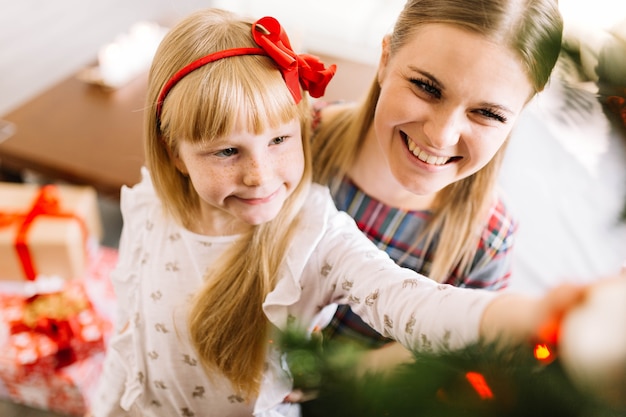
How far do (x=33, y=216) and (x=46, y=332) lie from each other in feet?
0.92

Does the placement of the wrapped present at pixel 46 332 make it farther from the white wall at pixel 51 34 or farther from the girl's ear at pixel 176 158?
the white wall at pixel 51 34

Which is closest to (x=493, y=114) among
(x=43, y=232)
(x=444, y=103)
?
(x=444, y=103)

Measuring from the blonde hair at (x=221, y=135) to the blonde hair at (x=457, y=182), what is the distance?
180 mm

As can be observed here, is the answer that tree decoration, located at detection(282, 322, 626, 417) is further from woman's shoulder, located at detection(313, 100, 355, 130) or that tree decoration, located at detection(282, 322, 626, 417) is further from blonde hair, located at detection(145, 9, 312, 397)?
woman's shoulder, located at detection(313, 100, 355, 130)

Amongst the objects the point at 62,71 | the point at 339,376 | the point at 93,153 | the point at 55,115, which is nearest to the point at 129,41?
the point at 55,115

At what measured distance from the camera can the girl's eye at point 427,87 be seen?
0.70 metres

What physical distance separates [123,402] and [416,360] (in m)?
0.69

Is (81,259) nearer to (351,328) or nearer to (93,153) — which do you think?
(93,153)

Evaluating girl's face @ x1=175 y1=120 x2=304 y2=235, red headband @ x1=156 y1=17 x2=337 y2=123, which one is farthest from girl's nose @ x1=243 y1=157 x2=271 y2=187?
red headband @ x1=156 y1=17 x2=337 y2=123

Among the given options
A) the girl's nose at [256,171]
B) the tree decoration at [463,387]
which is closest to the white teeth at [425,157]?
the girl's nose at [256,171]

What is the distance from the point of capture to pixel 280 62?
2.26 feet

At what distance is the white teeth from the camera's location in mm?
777

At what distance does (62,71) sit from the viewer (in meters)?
2.72

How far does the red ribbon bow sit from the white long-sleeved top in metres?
0.42
